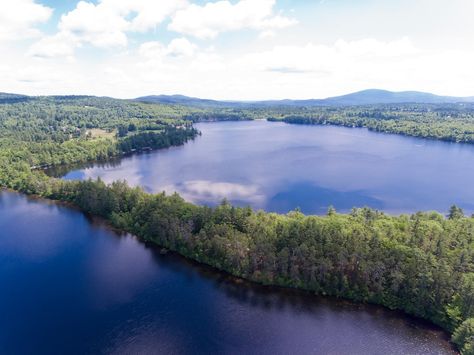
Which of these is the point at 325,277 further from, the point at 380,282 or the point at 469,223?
the point at 469,223

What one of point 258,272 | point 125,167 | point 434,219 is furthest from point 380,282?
point 125,167

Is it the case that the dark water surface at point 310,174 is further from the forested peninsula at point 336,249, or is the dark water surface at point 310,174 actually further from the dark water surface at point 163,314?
the dark water surface at point 163,314

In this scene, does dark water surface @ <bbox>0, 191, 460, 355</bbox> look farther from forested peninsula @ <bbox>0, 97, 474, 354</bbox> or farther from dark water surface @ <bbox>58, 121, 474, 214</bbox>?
dark water surface @ <bbox>58, 121, 474, 214</bbox>

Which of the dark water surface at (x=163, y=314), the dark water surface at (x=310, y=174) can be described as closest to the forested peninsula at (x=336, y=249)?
the dark water surface at (x=163, y=314)

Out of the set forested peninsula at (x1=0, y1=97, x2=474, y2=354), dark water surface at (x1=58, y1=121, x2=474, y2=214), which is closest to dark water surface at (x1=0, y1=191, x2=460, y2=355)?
forested peninsula at (x1=0, y1=97, x2=474, y2=354)

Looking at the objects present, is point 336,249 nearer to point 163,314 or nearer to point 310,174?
point 163,314

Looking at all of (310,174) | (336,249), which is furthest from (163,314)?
(310,174)

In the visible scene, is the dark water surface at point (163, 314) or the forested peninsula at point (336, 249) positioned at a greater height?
the forested peninsula at point (336, 249)
